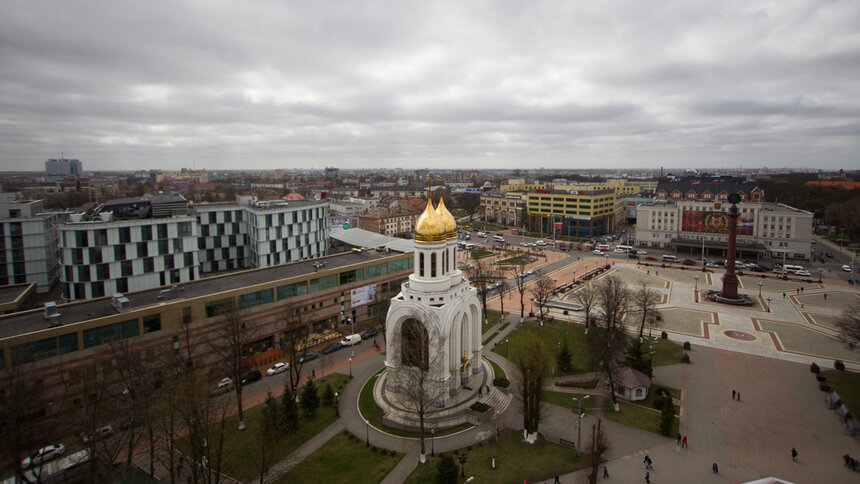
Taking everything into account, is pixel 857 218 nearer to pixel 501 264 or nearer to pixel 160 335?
pixel 501 264

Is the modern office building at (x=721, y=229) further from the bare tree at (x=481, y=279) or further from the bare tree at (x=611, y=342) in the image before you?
the bare tree at (x=611, y=342)

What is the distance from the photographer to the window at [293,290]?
1687 inches

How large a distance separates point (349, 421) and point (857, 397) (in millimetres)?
38361

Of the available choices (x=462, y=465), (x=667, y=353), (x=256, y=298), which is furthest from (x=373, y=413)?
(x=667, y=353)

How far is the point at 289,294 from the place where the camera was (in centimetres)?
4350

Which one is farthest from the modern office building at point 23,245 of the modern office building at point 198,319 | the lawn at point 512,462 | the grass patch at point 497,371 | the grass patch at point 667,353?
the grass patch at point 667,353

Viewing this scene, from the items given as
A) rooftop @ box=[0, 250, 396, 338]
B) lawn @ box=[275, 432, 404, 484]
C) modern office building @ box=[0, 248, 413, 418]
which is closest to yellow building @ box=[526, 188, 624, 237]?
modern office building @ box=[0, 248, 413, 418]

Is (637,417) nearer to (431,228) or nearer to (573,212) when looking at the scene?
(431,228)

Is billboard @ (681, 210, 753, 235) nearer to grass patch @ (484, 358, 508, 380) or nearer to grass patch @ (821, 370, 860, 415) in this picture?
grass patch @ (821, 370, 860, 415)

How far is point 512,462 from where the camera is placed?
27.1 meters

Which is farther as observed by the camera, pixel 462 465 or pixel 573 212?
pixel 573 212

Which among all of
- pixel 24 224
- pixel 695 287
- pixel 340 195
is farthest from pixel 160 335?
pixel 340 195

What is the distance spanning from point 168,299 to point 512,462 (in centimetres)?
3053

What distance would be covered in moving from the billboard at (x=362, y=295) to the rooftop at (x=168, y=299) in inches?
125
